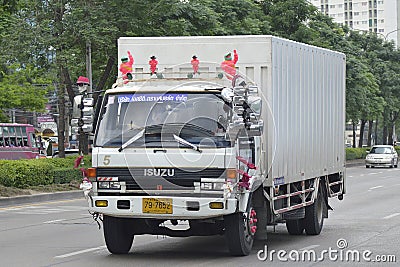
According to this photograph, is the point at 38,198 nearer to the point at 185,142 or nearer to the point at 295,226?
the point at 295,226

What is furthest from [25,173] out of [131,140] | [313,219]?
[131,140]

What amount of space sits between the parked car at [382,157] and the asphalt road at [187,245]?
1314 inches

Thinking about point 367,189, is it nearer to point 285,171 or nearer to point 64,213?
point 64,213

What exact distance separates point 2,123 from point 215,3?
16.4m

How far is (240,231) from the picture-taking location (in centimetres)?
1222

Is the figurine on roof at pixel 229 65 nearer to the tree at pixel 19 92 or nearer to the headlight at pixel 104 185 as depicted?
the headlight at pixel 104 185

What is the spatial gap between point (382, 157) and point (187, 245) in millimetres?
41187

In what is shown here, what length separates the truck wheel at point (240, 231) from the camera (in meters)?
12.1

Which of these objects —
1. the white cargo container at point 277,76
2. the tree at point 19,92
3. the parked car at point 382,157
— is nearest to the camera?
the white cargo container at point 277,76

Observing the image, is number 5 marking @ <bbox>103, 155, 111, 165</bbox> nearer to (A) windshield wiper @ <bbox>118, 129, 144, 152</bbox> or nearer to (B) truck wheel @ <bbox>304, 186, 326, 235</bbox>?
(A) windshield wiper @ <bbox>118, 129, 144, 152</bbox>

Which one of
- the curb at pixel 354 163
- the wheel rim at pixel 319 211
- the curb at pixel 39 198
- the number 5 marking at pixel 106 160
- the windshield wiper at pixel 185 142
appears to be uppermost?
the windshield wiper at pixel 185 142

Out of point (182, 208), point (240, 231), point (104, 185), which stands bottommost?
point (240, 231)

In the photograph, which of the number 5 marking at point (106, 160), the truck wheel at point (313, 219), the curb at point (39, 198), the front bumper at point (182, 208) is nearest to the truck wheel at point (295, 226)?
the truck wheel at point (313, 219)

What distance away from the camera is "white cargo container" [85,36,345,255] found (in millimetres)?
11734
